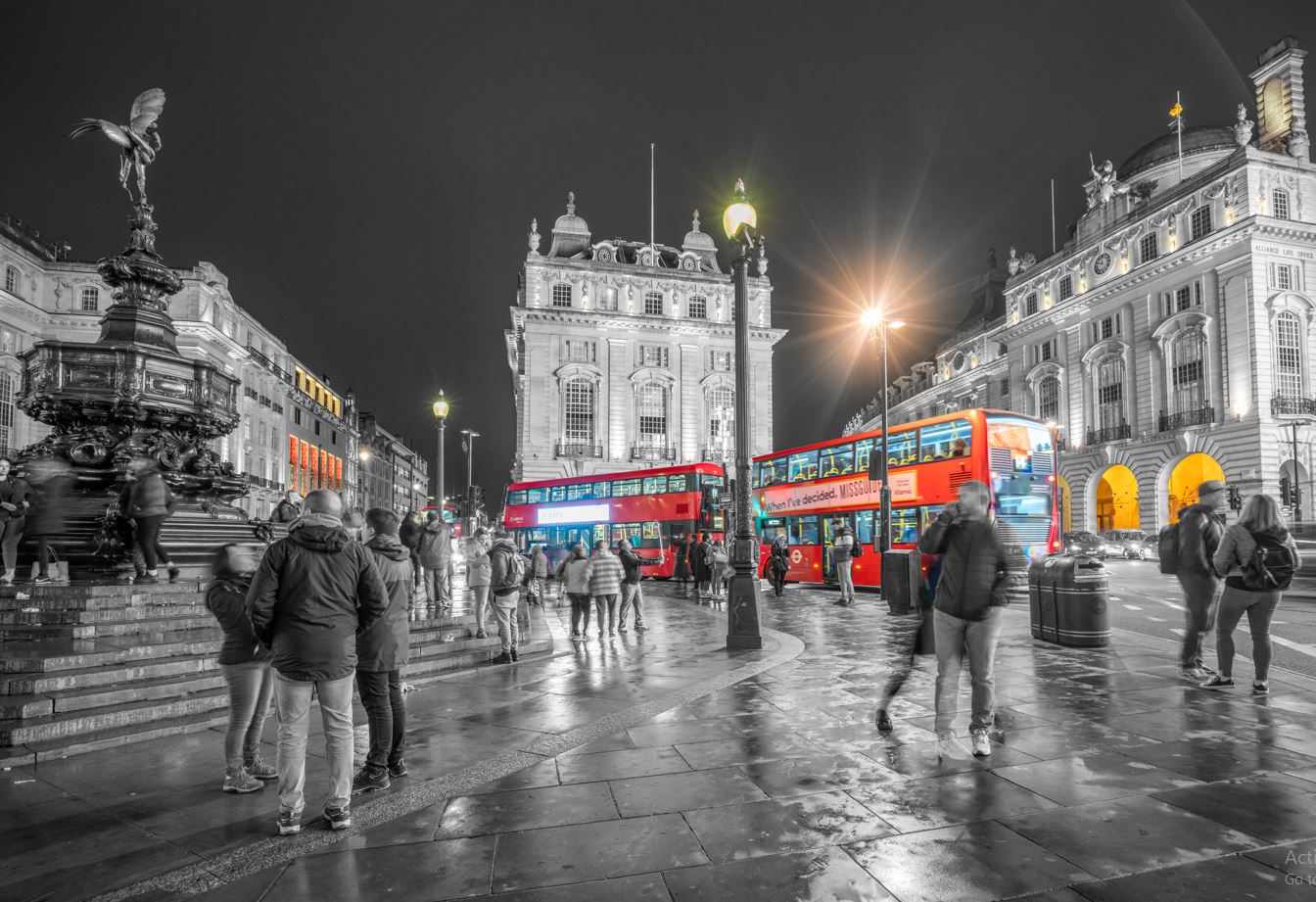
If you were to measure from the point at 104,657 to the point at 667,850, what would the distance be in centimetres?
558

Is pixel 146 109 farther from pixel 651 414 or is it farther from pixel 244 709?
pixel 651 414

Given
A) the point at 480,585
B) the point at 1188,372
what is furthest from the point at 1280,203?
the point at 480,585

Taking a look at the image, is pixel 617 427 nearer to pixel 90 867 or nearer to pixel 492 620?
pixel 492 620

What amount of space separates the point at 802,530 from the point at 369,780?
18.9 meters

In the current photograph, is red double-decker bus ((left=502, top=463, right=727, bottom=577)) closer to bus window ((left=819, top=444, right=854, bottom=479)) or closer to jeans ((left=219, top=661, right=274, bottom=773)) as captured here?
bus window ((left=819, top=444, right=854, bottom=479))

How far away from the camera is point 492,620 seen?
1302 centimetres

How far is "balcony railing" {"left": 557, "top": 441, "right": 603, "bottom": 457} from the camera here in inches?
2303

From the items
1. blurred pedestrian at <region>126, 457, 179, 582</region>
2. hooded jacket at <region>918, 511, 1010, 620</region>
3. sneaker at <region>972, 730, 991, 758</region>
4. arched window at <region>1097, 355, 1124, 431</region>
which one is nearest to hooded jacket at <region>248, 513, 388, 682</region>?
hooded jacket at <region>918, 511, 1010, 620</region>

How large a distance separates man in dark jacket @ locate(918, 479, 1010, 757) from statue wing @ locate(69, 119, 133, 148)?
13182 millimetres

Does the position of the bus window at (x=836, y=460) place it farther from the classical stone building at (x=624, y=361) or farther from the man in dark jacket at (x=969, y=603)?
the classical stone building at (x=624, y=361)

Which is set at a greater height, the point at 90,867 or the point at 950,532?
the point at 950,532

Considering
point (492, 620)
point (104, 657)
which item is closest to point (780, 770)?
point (104, 657)

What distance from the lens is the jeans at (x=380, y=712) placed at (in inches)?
185

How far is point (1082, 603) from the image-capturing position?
30.8ft
